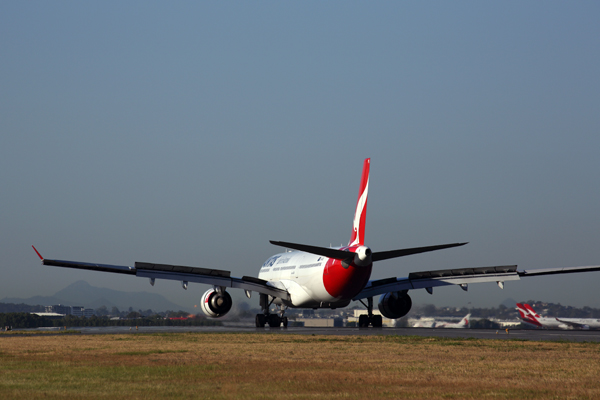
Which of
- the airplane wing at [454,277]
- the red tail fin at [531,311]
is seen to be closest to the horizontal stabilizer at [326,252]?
the airplane wing at [454,277]

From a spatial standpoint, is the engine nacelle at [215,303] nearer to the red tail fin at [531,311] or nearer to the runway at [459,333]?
the runway at [459,333]

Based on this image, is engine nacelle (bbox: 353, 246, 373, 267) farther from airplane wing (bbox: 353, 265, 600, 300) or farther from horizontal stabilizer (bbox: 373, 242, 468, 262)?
airplane wing (bbox: 353, 265, 600, 300)

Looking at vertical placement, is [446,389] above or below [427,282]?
below

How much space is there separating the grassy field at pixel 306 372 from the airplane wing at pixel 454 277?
1661 cm

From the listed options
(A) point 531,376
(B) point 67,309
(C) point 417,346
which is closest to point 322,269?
(C) point 417,346

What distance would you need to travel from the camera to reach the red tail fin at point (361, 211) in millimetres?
37812

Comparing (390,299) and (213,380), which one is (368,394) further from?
(390,299)

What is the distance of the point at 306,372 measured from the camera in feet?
46.2

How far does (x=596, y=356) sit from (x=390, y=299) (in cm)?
2570

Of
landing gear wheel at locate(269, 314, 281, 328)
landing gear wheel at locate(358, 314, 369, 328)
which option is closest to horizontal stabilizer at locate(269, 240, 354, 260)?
landing gear wheel at locate(358, 314, 369, 328)

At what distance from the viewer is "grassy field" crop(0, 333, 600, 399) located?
1107 centimetres

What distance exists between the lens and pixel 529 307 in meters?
75.0

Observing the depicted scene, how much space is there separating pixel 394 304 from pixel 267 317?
8.60 meters

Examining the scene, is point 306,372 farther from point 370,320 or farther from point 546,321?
point 546,321
